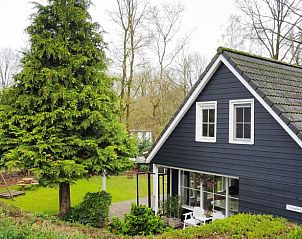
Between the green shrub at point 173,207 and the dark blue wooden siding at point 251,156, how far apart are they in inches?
63.2

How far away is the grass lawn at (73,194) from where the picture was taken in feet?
47.8

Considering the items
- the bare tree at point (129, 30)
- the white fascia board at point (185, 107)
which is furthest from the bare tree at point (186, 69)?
the white fascia board at point (185, 107)

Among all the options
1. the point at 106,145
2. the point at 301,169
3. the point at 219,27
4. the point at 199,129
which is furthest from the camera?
the point at 219,27

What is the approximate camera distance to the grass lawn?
14.6 meters

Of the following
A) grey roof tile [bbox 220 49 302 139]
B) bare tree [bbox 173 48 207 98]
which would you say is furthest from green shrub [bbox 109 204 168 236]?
bare tree [bbox 173 48 207 98]

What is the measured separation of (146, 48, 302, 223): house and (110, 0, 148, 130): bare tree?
12912 mm

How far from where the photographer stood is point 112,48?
77.2 ft

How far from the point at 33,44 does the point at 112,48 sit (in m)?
13.1

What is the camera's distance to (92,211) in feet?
35.0

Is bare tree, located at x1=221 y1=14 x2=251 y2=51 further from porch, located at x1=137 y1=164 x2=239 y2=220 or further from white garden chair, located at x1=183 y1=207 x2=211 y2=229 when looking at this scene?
white garden chair, located at x1=183 y1=207 x2=211 y2=229

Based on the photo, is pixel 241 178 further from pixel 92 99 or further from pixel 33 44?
pixel 33 44

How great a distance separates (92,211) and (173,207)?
297 centimetres

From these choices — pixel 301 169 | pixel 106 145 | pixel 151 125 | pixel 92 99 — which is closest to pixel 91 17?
pixel 92 99

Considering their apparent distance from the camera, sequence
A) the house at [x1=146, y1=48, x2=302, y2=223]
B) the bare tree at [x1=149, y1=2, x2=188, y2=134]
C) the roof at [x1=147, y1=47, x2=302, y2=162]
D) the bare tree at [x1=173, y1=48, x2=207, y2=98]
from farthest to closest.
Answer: the bare tree at [x1=173, y1=48, x2=207, y2=98] → the bare tree at [x1=149, y1=2, x2=188, y2=134] → the house at [x1=146, y1=48, x2=302, y2=223] → the roof at [x1=147, y1=47, x2=302, y2=162]
